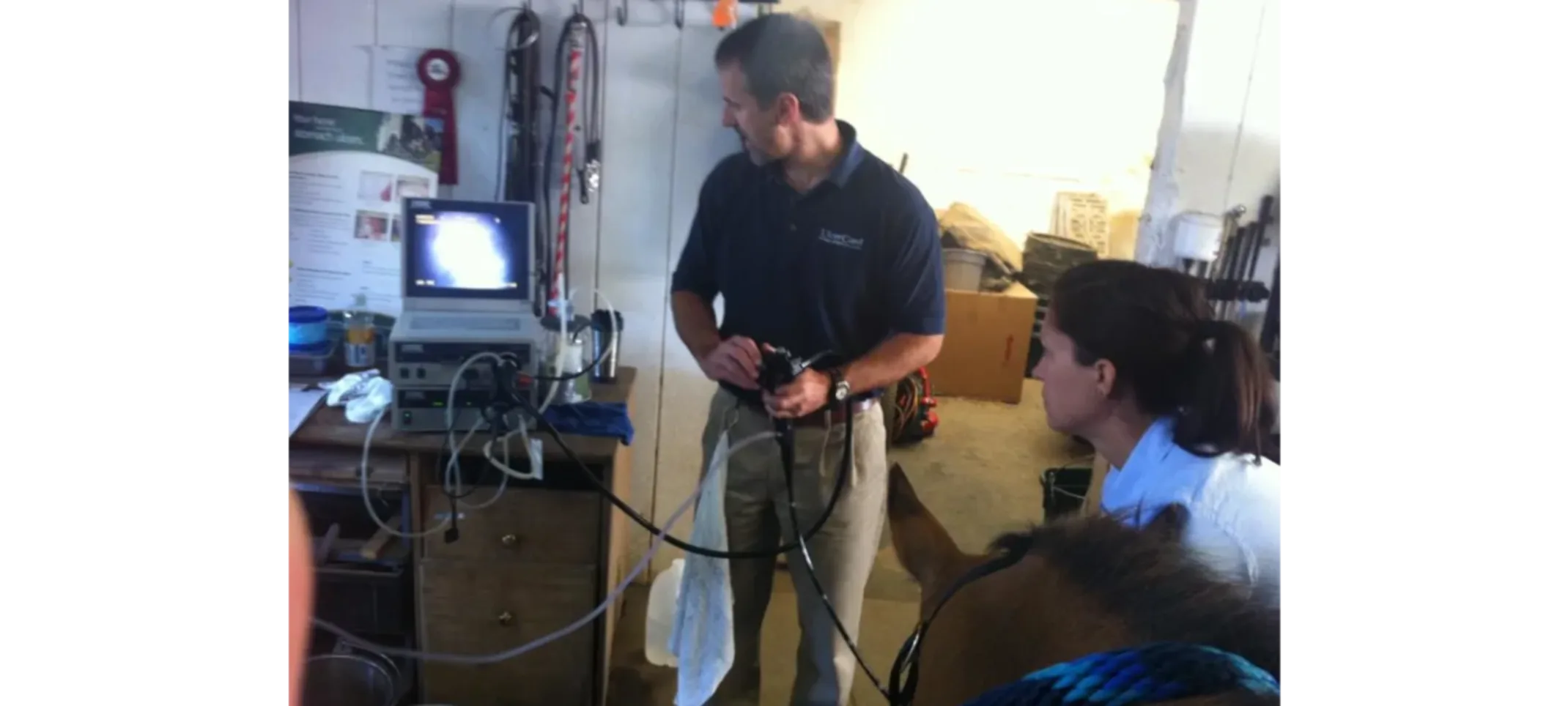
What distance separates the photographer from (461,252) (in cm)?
96

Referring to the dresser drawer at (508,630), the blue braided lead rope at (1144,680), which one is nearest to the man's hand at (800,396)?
the dresser drawer at (508,630)

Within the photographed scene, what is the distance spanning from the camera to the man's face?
865 mm

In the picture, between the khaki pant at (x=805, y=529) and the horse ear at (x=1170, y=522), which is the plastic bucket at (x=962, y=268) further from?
the horse ear at (x=1170, y=522)

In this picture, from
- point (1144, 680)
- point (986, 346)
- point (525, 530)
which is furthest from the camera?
point (525, 530)

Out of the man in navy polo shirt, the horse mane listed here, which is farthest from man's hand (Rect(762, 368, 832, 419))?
the horse mane

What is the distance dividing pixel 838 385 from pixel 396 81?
56 centimetres

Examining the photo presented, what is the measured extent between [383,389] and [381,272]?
132mm

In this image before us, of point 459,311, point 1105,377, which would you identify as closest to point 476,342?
point 459,311

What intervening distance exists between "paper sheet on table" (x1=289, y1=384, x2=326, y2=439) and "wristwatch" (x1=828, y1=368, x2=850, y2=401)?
0.53 metres

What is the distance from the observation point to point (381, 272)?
953mm

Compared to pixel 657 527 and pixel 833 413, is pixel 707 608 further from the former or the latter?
pixel 833 413
